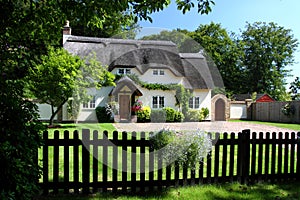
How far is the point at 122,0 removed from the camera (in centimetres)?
365

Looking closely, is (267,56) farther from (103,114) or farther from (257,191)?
(257,191)

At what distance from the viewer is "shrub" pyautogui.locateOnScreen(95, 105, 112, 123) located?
15.5 meters

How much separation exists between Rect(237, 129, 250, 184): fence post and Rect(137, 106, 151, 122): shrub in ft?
33.0

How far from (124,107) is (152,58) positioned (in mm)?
3825

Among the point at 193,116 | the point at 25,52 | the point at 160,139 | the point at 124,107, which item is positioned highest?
the point at 25,52

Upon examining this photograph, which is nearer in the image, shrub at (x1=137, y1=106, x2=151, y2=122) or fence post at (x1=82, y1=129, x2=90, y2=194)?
fence post at (x1=82, y1=129, x2=90, y2=194)

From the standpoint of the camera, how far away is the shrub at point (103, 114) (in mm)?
15548

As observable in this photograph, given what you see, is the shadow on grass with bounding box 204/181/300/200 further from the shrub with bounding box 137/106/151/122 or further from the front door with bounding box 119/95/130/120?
the front door with bounding box 119/95/130/120

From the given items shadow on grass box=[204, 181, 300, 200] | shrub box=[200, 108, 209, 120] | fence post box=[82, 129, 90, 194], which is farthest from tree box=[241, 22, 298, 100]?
fence post box=[82, 129, 90, 194]

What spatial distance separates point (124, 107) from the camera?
15.1 meters

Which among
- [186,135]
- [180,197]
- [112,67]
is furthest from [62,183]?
[112,67]

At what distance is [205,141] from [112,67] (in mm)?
10647

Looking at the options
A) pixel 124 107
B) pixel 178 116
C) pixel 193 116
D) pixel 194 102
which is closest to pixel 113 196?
pixel 178 116

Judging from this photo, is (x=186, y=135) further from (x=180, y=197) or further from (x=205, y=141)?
(x=180, y=197)
